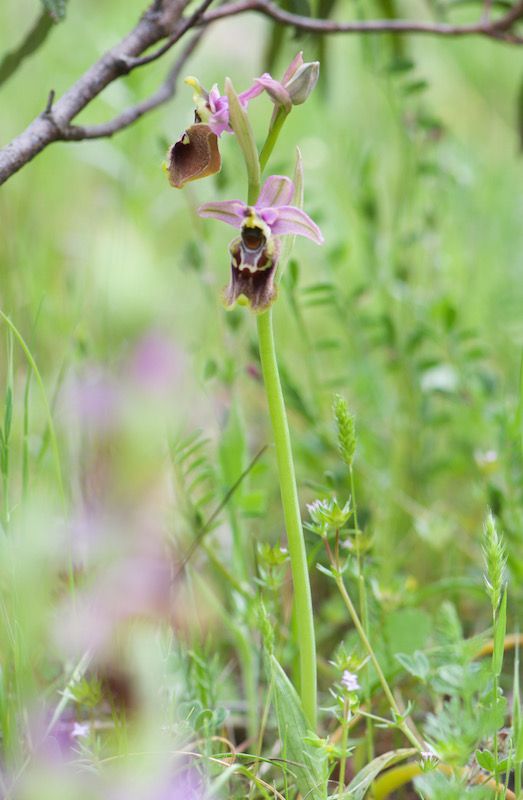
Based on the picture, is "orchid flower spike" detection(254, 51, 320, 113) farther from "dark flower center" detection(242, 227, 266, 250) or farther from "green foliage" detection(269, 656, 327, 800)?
"green foliage" detection(269, 656, 327, 800)

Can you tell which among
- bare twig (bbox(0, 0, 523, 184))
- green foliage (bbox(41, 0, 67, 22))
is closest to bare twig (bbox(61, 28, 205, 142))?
bare twig (bbox(0, 0, 523, 184))

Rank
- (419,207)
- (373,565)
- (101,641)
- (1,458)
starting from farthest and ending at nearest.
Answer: (419,207), (373,565), (101,641), (1,458)

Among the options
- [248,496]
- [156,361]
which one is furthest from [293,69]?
[156,361]

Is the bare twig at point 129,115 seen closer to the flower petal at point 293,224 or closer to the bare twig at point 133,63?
the bare twig at point 133,63

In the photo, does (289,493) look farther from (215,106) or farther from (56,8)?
(56,8)

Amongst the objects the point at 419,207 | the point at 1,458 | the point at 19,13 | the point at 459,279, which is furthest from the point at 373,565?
the point at 19,13

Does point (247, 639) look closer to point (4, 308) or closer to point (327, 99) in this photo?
point (4, 308)

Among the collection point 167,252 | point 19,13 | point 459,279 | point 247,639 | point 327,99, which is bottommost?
point 247,639
